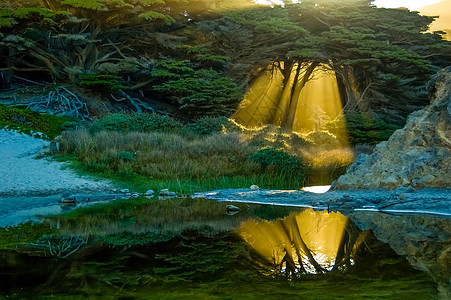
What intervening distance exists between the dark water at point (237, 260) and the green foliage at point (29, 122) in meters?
11.3

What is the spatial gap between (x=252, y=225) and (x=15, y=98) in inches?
756

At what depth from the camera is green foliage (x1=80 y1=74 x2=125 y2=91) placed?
23.3 m

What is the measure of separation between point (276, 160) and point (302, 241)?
29.1 feet

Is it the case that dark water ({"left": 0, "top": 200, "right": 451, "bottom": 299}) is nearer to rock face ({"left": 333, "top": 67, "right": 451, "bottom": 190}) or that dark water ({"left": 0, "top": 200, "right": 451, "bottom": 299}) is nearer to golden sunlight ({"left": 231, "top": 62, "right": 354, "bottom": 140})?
rock face ({"left": 333, "top": 67, "right": 451, "bottom": 190})

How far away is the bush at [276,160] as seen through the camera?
1488cm

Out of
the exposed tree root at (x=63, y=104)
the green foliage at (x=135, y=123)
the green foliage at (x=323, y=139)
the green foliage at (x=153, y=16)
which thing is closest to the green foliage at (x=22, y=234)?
the green foliage at (x=135, y=123)

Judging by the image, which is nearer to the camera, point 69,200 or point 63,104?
point 69,200

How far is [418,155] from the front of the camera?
405 inches

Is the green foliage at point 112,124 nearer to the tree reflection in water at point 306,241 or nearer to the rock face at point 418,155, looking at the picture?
the rock face at point 418,155

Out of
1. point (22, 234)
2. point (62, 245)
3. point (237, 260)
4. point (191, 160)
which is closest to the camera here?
point (237, 260)

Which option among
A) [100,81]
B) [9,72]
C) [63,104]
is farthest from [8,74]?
[100,81]

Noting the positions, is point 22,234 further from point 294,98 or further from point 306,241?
point 294,98

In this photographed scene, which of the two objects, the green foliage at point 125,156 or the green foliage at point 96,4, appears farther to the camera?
the green foliage at point 96,4

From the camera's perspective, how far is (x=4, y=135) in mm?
16828
